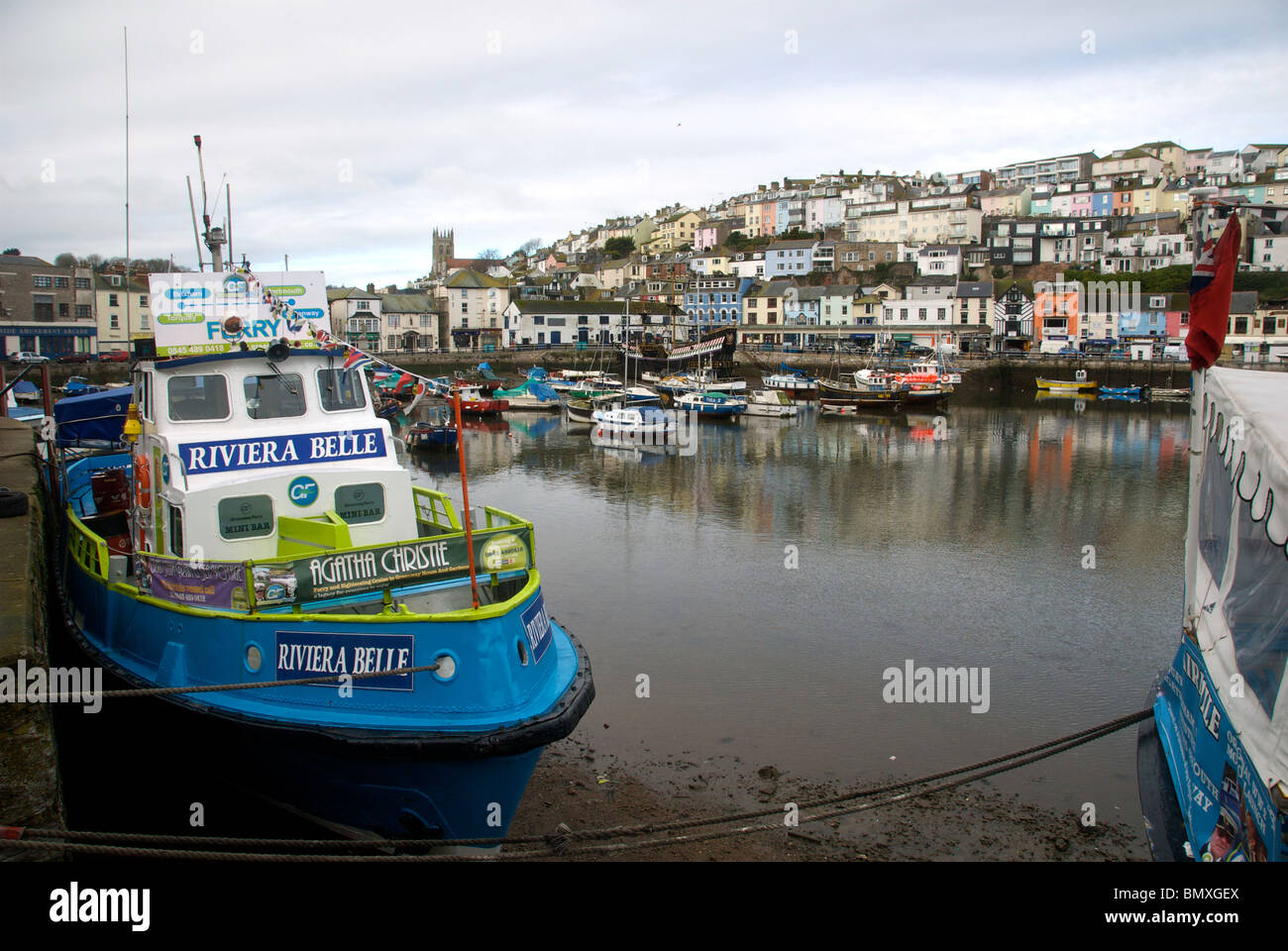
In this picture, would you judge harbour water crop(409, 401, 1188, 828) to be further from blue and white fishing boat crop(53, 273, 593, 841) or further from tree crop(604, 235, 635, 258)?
tree crop(604, 235, 635, 258)

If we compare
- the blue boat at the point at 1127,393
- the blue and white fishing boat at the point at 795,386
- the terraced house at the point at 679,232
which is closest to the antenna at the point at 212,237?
the blue and white fishing boat at the point at 795,386

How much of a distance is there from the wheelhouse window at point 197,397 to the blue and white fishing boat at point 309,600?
0.02 m

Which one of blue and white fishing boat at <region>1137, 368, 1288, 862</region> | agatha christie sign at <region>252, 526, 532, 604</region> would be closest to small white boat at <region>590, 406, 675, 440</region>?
agatha christie sign at <region>252, 526, 532, 604</region>

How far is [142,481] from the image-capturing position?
35.5 ft

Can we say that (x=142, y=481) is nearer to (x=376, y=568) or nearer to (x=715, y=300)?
(x=376, y=568)

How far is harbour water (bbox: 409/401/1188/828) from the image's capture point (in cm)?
1230

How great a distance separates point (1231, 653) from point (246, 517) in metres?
9.35

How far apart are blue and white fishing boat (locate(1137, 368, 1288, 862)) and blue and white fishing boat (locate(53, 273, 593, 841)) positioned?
5119 mm

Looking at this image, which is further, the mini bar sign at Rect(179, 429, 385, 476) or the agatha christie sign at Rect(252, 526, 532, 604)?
the mini bar sign at Rect(179, 429, 385, 476)

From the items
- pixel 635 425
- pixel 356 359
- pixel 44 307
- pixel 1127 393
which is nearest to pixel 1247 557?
pixel 356 359

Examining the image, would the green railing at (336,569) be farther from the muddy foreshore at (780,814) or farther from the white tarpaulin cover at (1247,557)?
the white tarpaulin cover at (1247,557)
